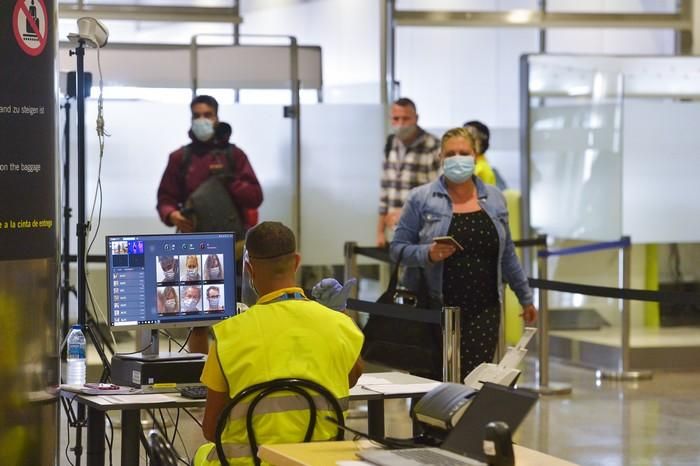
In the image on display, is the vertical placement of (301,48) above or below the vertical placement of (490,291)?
above

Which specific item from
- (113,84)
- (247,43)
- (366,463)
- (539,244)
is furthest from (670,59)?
(366,463)

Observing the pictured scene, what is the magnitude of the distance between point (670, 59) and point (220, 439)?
7550 millimetres

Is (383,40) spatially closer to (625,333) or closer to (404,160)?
(404,160)

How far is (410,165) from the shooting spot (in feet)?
28.3

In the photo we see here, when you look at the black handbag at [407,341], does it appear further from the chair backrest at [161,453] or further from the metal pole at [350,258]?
the chair backrest at [161,453]

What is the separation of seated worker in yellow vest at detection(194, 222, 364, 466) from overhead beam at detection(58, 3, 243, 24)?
666 cm

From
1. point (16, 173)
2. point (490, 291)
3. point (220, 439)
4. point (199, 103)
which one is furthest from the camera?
point (199, 103)

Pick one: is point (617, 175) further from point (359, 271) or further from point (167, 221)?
point (167, 221)

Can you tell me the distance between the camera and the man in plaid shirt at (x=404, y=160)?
8.53m

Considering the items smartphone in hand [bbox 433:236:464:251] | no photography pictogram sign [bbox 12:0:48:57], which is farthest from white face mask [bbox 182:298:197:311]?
smartphone in hand [bbox 433:236:464:251]

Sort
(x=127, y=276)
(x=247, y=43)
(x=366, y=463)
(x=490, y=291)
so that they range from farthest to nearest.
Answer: (x=247, y=43) → (x=490, y=291) → (x=127, y=276) → (x=366, y=463)

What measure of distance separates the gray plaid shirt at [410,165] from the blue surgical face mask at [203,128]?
4.06 ft

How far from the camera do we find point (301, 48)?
973 cm

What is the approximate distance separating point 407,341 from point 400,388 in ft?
5.06
